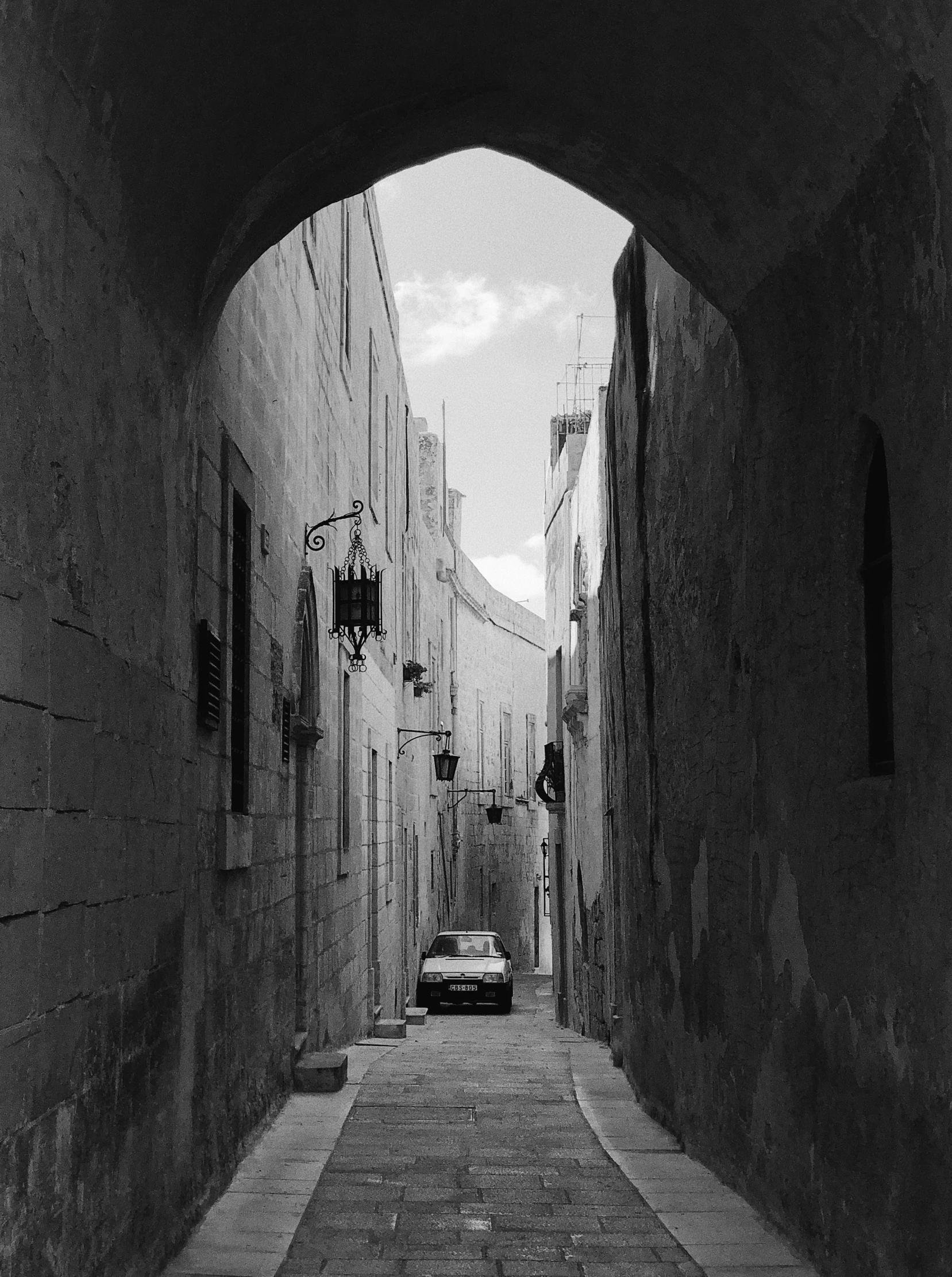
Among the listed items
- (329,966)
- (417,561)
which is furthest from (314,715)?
(417,561)

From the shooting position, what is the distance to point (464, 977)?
803 inches

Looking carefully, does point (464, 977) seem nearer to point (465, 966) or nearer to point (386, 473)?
point (465, 966)

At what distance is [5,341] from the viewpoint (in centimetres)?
315

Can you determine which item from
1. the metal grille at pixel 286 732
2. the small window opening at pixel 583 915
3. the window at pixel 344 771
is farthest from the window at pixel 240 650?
the small window opening at pixel 583 915

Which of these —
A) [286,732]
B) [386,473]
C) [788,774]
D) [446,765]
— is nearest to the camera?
[788,774]

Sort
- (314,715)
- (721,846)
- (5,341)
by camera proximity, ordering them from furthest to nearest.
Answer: (314,715)
(721,846)
(5,341)

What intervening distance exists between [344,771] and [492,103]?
25.0 feet

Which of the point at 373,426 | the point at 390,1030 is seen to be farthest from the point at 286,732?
the point at 373,426

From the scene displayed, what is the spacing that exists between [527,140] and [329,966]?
6631mm

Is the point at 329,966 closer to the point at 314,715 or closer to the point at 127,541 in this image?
the point at 314,715

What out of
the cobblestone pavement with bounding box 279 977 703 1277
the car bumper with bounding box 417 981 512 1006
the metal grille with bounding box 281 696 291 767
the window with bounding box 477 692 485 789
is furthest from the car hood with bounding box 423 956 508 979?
the window with bounding box 477 692 485 789

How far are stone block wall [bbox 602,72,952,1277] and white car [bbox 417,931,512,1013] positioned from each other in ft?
38.2

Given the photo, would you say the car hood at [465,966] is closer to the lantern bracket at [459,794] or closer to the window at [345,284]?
the window at [345,284]

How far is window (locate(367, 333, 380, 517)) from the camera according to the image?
50.4 ft
